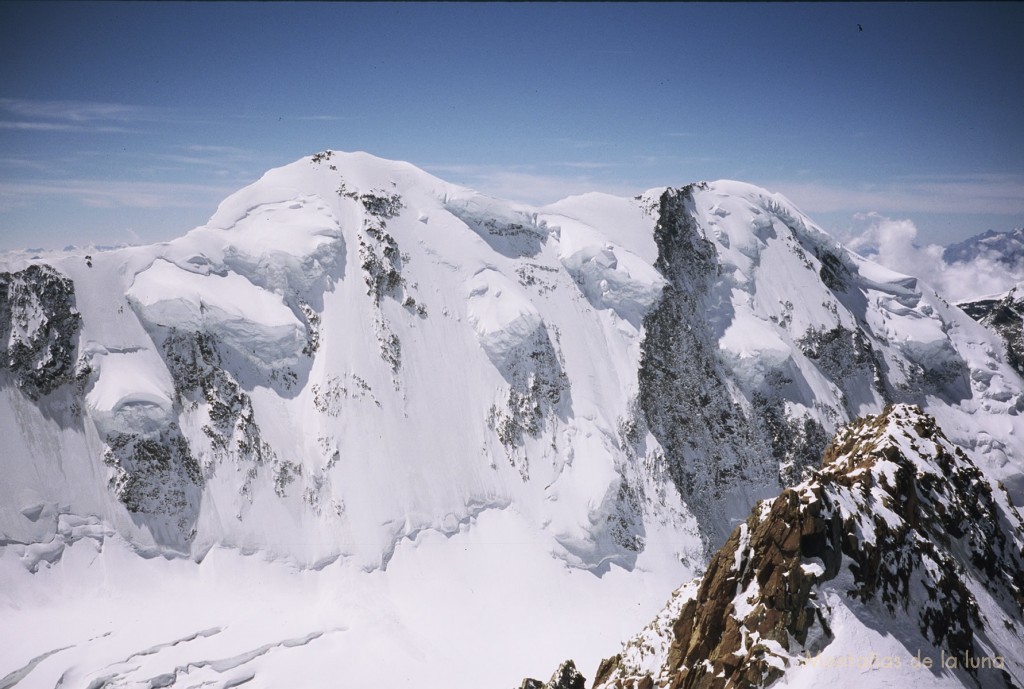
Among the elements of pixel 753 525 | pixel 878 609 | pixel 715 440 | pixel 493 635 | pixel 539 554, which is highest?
pixel 753 525

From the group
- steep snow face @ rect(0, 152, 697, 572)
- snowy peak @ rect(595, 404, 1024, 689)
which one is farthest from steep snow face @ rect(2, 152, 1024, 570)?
snowy peak @ rect(595, 404, 1024, 689)

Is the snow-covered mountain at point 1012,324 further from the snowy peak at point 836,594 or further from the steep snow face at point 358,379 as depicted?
the snowy peak at point 836,594

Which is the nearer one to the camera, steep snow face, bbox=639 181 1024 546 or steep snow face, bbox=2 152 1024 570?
steep snow face, bbox=2 152 1024 570

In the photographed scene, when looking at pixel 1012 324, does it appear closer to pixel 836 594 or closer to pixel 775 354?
pixel 775 354

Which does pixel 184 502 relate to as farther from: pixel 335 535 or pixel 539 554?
pixel 539 554

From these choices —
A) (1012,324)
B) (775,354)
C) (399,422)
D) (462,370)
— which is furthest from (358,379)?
(1012,324)

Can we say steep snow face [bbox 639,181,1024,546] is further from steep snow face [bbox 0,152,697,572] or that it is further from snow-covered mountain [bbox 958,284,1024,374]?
snow-covered mountain [bbox 958,284,1024,374]

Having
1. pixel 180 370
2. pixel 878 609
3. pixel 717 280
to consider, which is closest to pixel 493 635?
pixel 878 609
